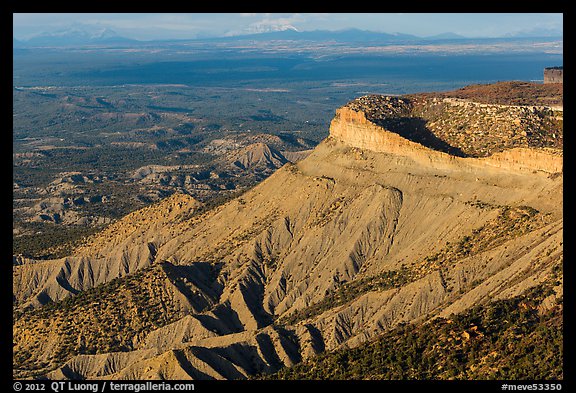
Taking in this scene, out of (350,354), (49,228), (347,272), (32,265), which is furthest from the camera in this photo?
(49,228)

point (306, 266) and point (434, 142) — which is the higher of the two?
point (434, 142)

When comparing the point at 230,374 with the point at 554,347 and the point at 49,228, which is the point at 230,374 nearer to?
the point at 554,347

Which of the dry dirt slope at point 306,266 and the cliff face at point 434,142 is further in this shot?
the cliff face at point 434,142

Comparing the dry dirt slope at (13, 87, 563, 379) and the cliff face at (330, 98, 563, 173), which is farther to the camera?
the cliff face at (330, 98, 563, 173)

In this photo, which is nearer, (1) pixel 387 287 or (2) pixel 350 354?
(2) pixel 350 354

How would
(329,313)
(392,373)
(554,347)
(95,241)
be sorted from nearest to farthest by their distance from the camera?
(554,347) < (392,373) < (329,313) < (95,241)
